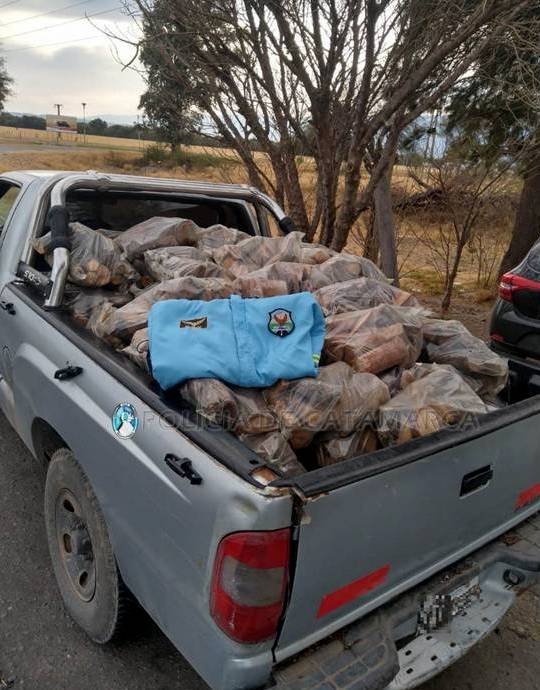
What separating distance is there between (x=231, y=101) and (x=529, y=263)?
12.6ft

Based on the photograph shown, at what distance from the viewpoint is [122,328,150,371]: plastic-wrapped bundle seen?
6.99 ft

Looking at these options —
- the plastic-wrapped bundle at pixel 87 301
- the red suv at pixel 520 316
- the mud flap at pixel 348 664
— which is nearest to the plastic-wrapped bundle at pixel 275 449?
the mud flap at pixel 348 664

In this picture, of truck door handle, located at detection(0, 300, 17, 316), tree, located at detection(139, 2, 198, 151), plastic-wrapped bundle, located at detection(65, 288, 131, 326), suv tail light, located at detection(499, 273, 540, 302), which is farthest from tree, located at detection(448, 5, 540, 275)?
truck door handle, located at detection(0, 300, 17, 316)

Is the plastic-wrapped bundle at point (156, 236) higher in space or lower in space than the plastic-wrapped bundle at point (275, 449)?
higher

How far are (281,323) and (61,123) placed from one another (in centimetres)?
8262

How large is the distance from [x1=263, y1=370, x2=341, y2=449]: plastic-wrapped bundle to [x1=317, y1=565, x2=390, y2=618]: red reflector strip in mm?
492

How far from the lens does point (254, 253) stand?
3195mm

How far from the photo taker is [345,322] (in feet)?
8.06

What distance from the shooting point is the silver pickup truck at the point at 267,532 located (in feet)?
5.04

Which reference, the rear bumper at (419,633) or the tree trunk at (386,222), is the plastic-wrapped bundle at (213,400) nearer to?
the rear bumper at (419,633)

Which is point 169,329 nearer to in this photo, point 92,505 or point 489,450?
point 92,505

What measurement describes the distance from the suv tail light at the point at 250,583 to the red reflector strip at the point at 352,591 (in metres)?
0.17

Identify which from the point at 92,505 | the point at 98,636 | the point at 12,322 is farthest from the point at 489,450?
the point at 12,322

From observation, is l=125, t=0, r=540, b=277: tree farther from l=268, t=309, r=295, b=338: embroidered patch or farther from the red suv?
l=268, t=309, r=295, b=338: embroidered patch
